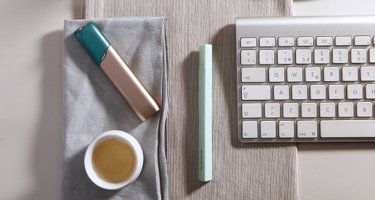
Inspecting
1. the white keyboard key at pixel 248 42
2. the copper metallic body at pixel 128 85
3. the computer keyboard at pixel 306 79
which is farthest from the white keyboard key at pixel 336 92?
the copper metallic body at pixel 128 85

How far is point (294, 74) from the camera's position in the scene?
0.45 metres

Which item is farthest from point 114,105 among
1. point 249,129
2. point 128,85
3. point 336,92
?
point 336,92

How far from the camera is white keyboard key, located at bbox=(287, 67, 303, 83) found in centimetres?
45

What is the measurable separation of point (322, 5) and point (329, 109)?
133mm

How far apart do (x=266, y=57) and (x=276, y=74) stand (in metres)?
0.02

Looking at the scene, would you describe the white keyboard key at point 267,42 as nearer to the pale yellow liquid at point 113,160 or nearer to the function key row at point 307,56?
the function key row at point 307,56

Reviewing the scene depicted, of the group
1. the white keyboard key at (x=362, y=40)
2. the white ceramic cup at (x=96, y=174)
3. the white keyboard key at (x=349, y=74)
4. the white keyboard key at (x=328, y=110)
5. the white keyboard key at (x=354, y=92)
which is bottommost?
the white ceramic cup at (x=96, y=174)

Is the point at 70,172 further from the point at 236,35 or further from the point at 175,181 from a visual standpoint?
the point at 236,35

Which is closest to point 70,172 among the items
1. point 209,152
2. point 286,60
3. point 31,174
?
point 31,174

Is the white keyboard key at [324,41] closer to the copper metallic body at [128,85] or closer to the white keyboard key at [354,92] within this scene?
the white keyboard key at [354,92]

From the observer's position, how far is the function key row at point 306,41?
0.45 meters

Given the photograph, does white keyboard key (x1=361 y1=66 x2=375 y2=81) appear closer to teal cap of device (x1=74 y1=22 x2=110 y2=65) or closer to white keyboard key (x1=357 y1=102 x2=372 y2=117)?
white keyboard key (x1=357 y1=102 x2=372 y2=117)

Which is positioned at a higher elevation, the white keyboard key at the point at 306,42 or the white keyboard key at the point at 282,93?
the white keyboard key at the point at 306,42

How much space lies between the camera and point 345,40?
45cm
